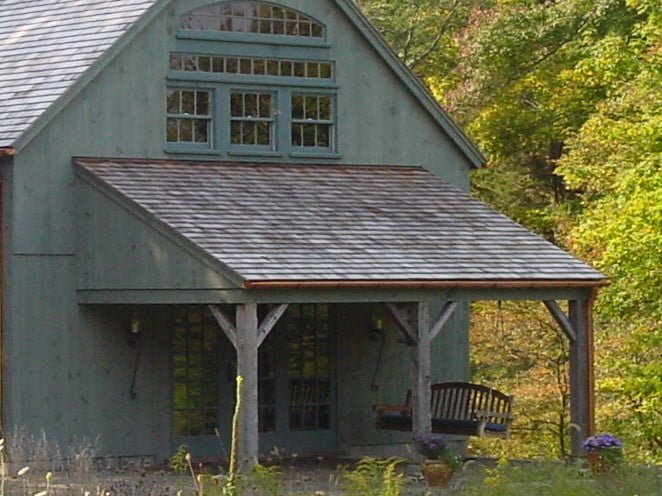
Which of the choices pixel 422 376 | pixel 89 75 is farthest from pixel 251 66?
pixel 422 376

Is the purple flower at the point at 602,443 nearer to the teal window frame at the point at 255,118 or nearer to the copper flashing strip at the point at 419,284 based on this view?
the copper flashing strip at the point at 419,284

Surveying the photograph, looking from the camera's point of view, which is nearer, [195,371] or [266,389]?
[195,371]

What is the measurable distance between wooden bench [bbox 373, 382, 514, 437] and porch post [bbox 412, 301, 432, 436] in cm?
120

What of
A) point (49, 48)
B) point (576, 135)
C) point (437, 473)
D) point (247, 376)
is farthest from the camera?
point (576, 135)

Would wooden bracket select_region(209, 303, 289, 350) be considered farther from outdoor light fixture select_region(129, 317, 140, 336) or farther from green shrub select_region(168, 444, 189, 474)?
outdoor light fixture select_region(129, 317, 140, 336)

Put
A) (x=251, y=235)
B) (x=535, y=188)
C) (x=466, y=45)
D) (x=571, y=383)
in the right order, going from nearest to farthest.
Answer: (x=251, y=235) → (x=571, y=383) → (x=466, y=45) → (x=535, y=188)

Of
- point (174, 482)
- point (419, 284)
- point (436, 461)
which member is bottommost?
point (174, 482)

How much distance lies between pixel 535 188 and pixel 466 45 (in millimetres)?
3972

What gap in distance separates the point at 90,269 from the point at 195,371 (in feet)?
6.57

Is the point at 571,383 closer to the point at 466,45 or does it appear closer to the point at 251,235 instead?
the point at 251,235

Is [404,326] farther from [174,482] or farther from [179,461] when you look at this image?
[179,461]

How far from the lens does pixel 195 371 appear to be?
2147cm

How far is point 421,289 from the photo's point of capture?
1973 centimetres

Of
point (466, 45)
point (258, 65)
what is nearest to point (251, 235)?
point (258, 65)
